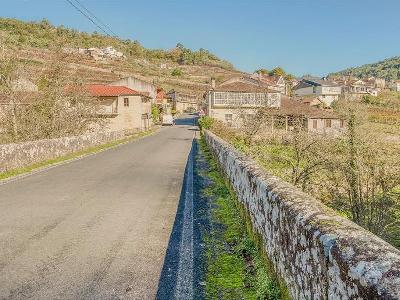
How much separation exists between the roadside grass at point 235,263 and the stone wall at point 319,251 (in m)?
0.33

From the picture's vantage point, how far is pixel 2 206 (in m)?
10.4

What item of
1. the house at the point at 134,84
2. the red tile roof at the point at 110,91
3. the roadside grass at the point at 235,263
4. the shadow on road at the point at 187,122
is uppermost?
the house at the point at 134,84

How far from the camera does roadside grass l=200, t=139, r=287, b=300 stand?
529 cm

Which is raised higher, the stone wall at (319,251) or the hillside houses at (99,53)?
the hillside houses at (99,53)

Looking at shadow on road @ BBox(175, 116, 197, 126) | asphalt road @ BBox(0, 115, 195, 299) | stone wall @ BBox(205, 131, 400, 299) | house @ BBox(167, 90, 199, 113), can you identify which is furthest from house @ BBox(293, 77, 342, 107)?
stone wall @ BBox(205, 131, 400, 299)

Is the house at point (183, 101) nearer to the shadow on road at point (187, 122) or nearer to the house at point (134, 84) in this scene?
the shadow on road at point (187, 122)

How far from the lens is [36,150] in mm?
19672

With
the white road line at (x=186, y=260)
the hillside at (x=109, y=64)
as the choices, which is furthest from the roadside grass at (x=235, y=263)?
the hillside at (x=109, y=64)

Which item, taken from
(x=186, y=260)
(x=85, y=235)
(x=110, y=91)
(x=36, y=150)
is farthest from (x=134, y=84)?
(x=186, y=260)

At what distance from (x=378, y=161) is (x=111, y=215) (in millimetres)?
7005

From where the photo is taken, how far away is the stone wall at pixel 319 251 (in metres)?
2.70

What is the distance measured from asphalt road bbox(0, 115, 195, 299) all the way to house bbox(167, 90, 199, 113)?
10198 cm

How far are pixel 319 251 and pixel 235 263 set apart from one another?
2959mm

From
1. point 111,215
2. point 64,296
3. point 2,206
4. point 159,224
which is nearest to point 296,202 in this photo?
point 64,296
